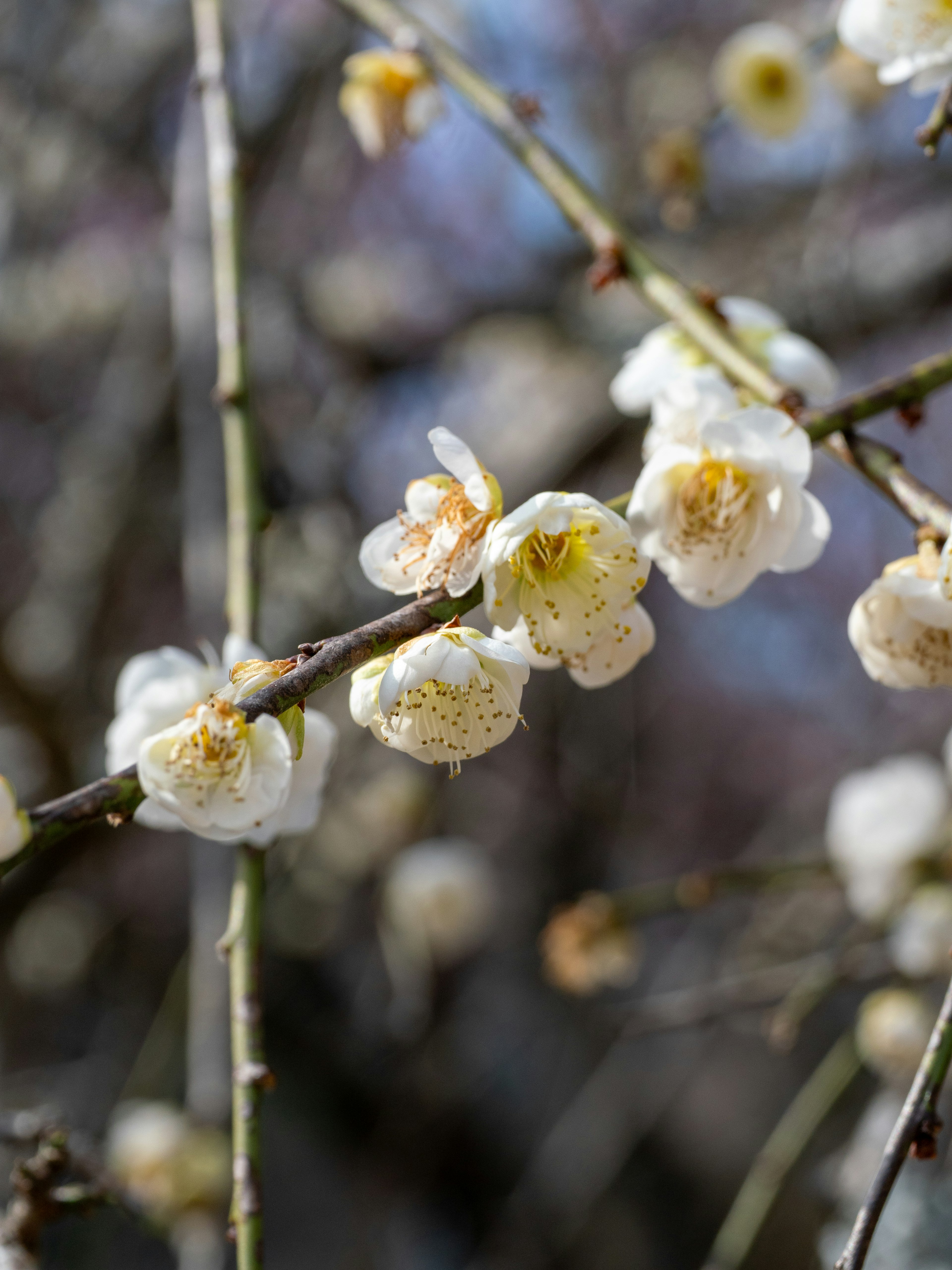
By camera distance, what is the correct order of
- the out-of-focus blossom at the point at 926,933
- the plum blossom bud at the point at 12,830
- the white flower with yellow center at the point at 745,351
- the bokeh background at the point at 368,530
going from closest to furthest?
1. the plum blossom bud at the point at 12,830
2. the white flower with yellow center at the point at 745,351
3. the out-of-focus blossom at the point at 926,933
4. the bokeh background at the point at 368,530

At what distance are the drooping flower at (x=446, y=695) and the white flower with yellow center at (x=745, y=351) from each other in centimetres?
32

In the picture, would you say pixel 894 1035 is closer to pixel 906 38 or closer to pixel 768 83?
pixel 906 38

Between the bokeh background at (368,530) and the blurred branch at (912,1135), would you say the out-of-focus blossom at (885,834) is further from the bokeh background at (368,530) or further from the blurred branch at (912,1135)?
the blurred branch at (912,1135)

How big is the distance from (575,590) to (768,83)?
5.24 ft

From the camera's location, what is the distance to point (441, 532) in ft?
2.15

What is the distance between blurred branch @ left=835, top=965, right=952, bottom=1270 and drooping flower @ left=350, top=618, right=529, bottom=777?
0.30 m

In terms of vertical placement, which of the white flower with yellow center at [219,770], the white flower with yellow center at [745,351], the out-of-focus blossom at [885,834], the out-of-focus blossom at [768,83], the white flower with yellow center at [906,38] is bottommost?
the white flower with yellow center at [219,770]

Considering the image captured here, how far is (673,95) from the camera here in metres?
3.26

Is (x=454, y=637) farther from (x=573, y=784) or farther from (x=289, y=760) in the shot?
(x=573, y=784)

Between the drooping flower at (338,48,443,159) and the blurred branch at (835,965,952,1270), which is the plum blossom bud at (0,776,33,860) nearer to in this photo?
the blurred branch at (835,965,952,1270)

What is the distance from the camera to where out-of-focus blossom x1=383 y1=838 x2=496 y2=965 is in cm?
261

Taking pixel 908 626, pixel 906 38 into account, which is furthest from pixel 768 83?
pixel 908 626

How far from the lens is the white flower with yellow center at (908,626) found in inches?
26.5

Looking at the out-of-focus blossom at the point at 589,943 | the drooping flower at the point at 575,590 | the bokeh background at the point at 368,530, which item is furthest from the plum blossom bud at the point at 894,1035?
the drooping flower at the point at 575,590
